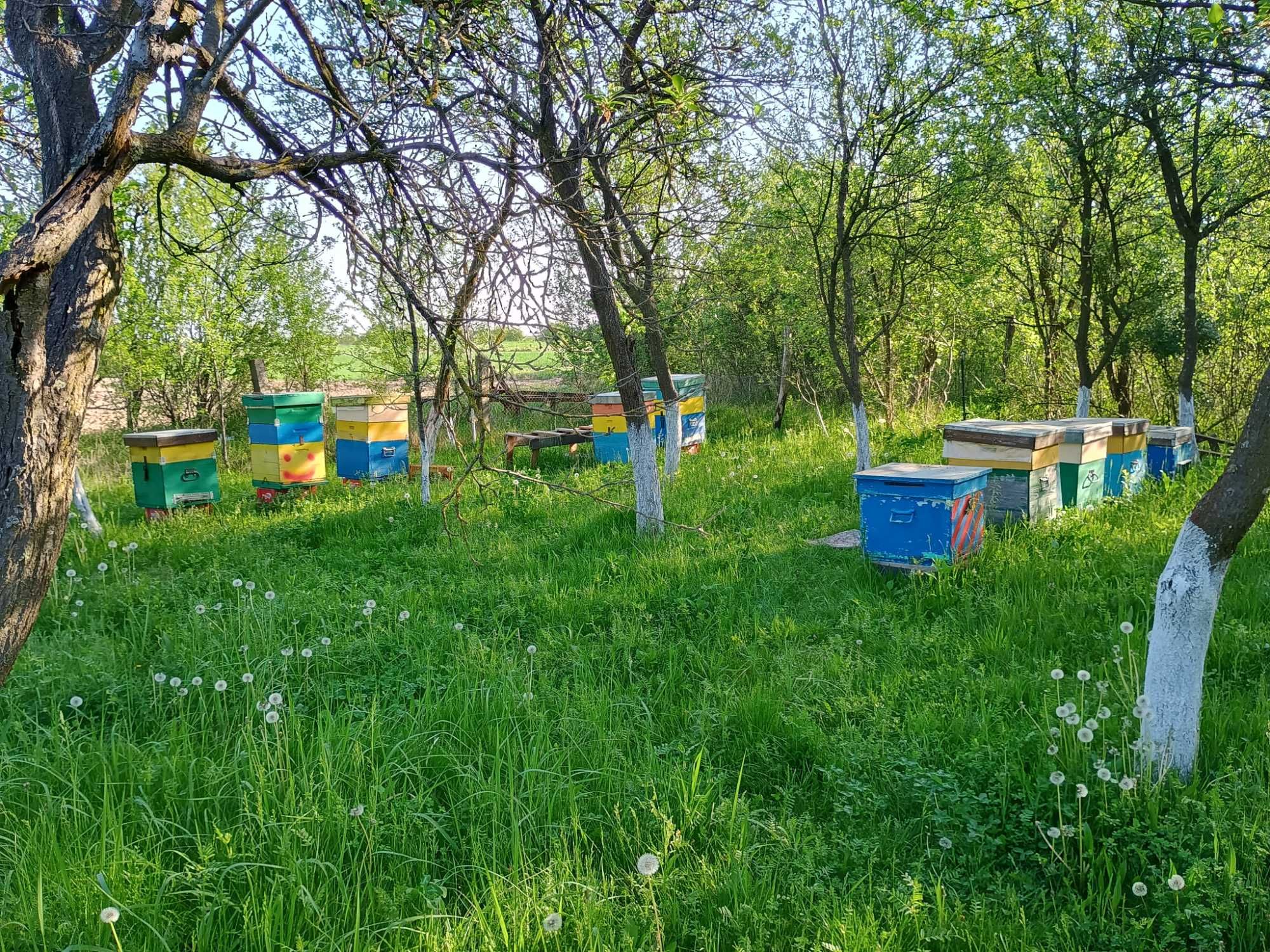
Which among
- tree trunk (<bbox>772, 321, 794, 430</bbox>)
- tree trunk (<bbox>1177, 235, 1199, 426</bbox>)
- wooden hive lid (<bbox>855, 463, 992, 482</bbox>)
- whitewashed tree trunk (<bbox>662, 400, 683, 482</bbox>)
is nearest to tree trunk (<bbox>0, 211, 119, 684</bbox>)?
wooden hive lid (<bbox>855, 463, 992, 482</bbox>)

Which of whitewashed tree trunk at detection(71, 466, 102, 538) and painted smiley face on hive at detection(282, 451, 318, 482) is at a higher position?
painted smiley face on hive at detection(282, 451, 318, 482)

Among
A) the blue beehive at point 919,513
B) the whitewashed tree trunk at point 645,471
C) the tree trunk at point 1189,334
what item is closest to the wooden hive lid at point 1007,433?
the blue beehive at point 919,513

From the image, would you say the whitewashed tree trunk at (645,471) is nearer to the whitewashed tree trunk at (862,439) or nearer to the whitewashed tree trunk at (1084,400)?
the whitewashed tree trunk at (862,439)

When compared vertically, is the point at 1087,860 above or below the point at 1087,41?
below

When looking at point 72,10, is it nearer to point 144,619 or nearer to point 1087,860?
point 144,619

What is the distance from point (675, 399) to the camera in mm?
9727

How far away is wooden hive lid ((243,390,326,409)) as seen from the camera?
8.98 m

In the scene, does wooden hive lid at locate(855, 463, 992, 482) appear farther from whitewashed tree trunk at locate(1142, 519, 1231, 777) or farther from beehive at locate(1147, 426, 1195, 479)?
beehive at locate(1147, 426, 1195, 479)

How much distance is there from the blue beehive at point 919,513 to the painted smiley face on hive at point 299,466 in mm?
6445

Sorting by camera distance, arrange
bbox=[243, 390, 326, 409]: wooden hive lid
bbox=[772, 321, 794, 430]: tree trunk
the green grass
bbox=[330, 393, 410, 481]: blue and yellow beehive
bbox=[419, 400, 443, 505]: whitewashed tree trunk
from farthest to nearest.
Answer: bbox=[772, 321, 794, 430]: tree trunk < bbox=[330, 393, 410, 481]: blue and yellow beehive < bbox=[243, 390, 326, 409]: wooden hive lid < bbox=[419, 400, 443, 505]: whitewashed tree trunk < the green grass

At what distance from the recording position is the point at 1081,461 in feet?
21.5

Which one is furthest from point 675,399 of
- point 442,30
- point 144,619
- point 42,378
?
point 42,378

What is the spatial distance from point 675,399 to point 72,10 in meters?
7.38

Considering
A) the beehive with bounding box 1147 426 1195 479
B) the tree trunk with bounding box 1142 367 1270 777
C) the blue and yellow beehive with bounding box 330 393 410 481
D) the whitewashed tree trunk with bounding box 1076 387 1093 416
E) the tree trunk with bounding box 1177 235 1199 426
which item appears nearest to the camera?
the tree trunk with bounding box 1142 367 1270 777
